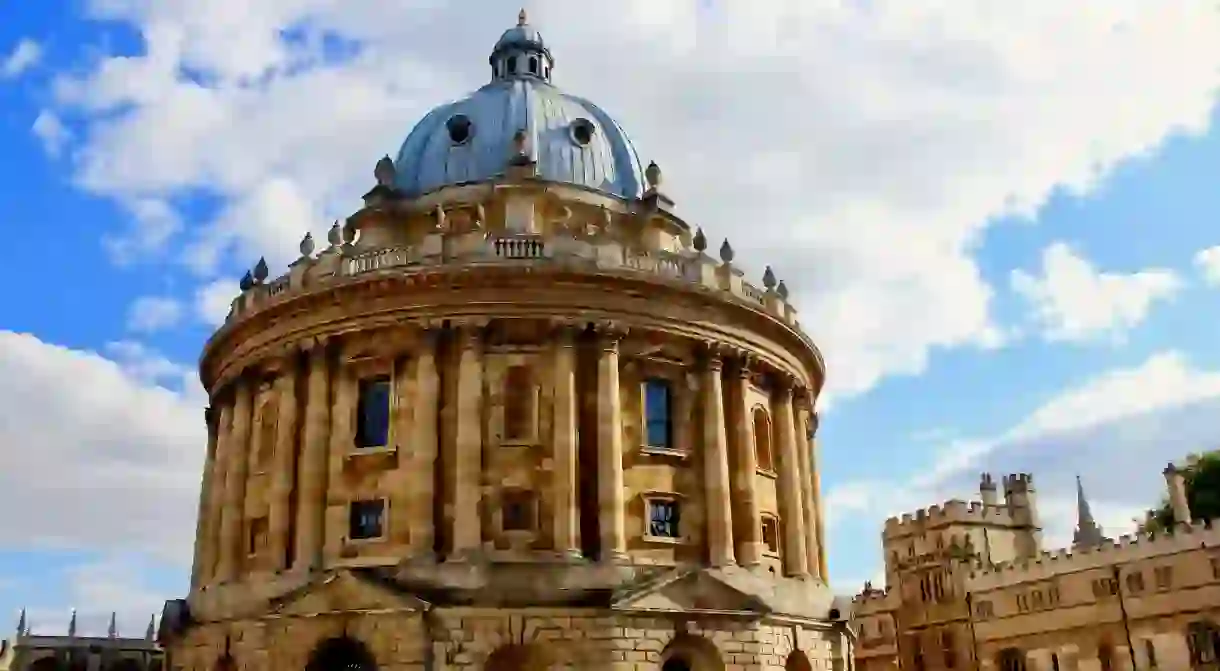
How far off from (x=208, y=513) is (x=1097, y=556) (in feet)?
138

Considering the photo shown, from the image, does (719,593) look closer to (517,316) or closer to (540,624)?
(540,624)

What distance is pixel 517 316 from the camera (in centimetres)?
3425

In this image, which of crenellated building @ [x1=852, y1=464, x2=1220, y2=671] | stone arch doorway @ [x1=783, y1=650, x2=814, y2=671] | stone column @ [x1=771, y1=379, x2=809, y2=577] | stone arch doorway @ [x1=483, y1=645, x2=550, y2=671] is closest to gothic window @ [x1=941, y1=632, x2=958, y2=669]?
crenellated building @ [x1=852, y1=464, x2=1220, y2=671]

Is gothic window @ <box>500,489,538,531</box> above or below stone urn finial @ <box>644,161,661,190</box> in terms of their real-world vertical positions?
below

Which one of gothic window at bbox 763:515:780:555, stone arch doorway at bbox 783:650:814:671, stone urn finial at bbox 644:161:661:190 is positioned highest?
stone urn finial at bbox 644:161:661:190

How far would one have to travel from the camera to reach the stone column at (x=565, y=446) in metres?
32.3

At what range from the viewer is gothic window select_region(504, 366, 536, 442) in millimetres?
33594

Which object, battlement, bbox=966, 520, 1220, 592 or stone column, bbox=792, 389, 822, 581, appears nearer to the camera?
stone column, bbox=792, 389, 822, 581

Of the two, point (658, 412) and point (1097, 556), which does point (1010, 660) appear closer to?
point (1097, 556)

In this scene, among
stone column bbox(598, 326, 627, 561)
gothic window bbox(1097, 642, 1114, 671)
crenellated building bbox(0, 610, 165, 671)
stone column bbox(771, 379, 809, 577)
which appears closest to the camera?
stone column bbox(598, 326, 627, 561)

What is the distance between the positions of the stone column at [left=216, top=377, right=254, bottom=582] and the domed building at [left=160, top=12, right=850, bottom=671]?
99 millimetres

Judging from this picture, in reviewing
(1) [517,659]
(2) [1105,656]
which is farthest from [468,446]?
(2) [1105,656]

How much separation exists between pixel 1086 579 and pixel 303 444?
40.9 metres

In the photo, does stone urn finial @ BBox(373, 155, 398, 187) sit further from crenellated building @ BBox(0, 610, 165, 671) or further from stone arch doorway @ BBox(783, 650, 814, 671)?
crenellated building @ BBox(0, 610, 165, 671)
